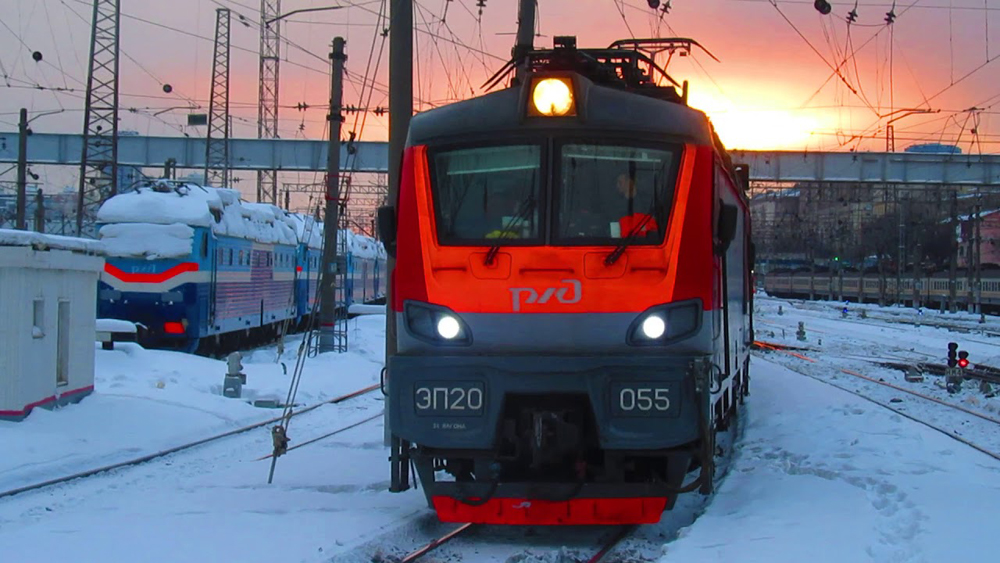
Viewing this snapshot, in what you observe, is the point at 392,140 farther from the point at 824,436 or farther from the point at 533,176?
the point at 824,436

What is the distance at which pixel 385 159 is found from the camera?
41.9 meters

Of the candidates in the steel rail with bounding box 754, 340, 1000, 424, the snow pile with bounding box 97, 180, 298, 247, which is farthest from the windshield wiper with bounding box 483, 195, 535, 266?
the snow pile with bounding box 97, 180, 298, 247

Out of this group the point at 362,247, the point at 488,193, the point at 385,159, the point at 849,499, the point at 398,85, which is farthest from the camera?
the point at 385,159

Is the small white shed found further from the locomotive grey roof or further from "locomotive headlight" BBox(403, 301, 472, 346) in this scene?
the locomotive grey roof

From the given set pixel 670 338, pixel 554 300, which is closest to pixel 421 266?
pixel 554 300

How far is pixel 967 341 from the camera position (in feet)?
106

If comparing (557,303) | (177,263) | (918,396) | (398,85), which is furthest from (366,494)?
(177,263)

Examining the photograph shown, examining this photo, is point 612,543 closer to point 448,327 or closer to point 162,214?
point 448,327

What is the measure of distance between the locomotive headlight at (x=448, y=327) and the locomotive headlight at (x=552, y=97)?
1.57m

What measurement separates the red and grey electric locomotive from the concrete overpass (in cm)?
3545

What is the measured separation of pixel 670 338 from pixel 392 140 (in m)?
4.60

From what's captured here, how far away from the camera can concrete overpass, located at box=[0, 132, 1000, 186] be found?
42375 millimetres

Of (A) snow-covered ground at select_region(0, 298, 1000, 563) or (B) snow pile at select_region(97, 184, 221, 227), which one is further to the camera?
(B) snow pile at select_region(97, 184, 221, 227)

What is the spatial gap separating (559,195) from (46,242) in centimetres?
731
